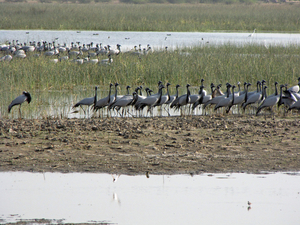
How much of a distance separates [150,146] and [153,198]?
2560 millimetres

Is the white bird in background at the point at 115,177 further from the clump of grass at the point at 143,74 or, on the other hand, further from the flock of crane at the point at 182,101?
the clump of grass at the point at 143,74

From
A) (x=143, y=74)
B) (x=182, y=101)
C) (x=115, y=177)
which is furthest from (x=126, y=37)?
(x=115, y=177)

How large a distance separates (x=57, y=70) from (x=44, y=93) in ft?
7.08

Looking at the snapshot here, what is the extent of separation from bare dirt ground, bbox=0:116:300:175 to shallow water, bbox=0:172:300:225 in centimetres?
41

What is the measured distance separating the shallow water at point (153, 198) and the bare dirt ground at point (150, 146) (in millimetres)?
412

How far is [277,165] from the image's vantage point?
7242 mm

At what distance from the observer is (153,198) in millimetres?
5809

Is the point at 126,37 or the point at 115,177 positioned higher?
the point at 126,37

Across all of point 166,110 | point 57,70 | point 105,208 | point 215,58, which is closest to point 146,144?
point 105,208

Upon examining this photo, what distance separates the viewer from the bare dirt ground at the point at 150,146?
715 centimetres

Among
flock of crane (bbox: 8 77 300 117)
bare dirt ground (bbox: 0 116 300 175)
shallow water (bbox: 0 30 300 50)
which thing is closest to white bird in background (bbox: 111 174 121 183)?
bare dirt ground (bbox: 0 116 300 175)

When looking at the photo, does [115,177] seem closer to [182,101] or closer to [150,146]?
[150,146]

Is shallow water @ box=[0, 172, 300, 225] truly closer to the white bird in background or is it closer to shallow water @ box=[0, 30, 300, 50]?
the white bird in background

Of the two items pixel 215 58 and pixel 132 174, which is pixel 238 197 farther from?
pixel 215 58
